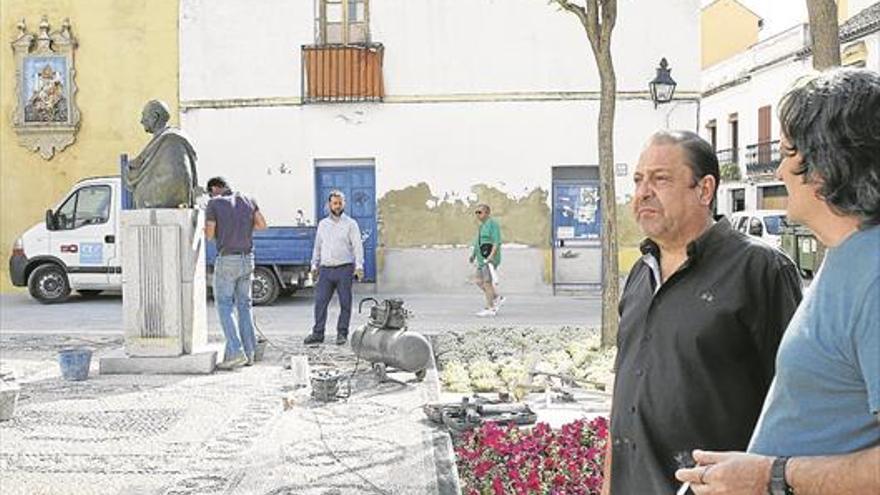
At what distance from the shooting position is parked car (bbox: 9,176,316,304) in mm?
18328

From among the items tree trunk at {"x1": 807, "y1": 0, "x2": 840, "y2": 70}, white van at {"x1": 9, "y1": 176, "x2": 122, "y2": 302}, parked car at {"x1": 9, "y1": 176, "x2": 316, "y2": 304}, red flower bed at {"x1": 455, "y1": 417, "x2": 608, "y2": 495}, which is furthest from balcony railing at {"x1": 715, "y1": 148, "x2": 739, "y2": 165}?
red flower bed at {"x1": 455, "y1": 417, "x2": 608, "y2": 495}

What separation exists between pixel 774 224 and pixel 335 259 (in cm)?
1754

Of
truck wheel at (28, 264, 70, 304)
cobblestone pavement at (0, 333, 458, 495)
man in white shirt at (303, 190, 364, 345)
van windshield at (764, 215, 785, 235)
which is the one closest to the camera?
cobblestone pavement at (0, 333, 458, 495)

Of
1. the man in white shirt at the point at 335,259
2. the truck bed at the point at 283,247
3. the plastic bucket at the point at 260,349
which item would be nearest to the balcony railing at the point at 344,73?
the truck bed at the point at 283,247

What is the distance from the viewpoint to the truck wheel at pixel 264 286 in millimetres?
18266

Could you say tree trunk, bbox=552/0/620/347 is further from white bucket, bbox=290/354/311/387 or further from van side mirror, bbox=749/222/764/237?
van side mirror, bbox=749/222/764/237

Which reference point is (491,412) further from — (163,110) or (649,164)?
A: (163,110)

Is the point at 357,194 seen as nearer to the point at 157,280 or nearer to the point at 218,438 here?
the point at 157,280

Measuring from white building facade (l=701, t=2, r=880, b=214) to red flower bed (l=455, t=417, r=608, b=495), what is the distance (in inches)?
1056

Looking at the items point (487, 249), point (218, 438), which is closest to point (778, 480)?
point (218, 438)

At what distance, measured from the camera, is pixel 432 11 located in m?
20.7

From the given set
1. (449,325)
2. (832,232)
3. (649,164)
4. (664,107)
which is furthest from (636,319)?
(664,107)

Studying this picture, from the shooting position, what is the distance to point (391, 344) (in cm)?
991

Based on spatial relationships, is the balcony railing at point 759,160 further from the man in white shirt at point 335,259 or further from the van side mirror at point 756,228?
the man in white shirt at point 335,259
